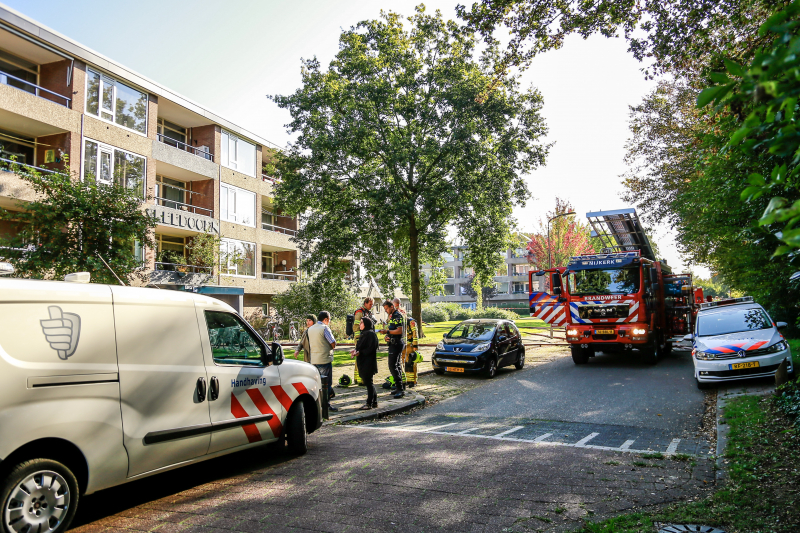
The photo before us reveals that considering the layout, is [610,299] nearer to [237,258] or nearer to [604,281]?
[604,281]

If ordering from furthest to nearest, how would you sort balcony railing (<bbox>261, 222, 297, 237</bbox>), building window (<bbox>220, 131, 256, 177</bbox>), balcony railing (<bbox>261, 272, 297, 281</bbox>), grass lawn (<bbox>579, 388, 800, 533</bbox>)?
balcony railing (<bbox>261, 222, 297, 237</bbox>) < balcony railing (<bbox>261, 272, 297, 281</bbox>) < building window (<bbox>220, 131, 256, 177</bbox>) < grass lawn (<bbox>579, 388, 800, 533</bbox>)

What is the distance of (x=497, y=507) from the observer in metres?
4.50

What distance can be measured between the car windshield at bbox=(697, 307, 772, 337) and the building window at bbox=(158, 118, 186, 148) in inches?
953

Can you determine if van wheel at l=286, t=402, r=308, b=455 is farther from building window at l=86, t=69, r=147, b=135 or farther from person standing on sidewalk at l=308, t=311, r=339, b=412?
building window at l=86, t=69, r=147, b=135

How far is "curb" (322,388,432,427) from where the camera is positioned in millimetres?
8889

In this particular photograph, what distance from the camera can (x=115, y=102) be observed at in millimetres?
21484

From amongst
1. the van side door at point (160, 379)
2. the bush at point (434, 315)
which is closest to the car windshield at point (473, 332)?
the van side door at point (160, 379)

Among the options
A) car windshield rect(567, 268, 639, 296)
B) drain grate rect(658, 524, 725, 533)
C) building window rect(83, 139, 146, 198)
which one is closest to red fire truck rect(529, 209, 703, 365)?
car windshield rect(567, 268, 639, 296)

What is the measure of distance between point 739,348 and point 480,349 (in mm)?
6103

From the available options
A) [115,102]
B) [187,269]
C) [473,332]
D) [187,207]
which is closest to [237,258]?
[187,269]

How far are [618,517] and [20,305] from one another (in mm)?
4870

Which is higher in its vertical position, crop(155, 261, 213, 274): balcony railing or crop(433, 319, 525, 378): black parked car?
crop(155, 261, 213, 274): balcony railing

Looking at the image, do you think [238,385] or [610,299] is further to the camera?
[610,299]

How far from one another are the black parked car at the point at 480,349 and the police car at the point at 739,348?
5.06 metres
